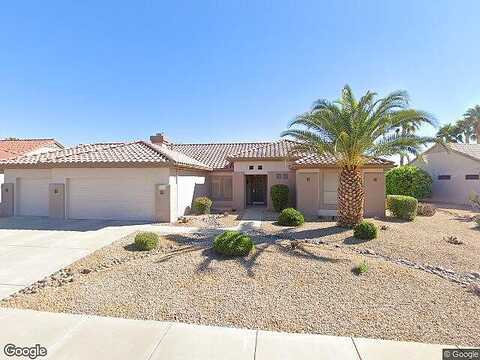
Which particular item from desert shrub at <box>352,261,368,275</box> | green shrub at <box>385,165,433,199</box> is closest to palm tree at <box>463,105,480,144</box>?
green shrub at <box>385,165,433,199</box>

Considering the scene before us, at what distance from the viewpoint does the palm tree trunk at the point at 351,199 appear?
13.0m

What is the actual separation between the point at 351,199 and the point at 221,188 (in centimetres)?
1107

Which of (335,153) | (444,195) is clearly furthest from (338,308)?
(444,195)

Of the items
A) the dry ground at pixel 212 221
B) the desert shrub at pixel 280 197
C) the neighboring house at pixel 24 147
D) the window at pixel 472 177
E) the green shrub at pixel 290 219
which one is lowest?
the dry ground at pixel 212 221

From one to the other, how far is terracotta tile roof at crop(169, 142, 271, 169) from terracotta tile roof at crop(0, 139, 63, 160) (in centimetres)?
1186

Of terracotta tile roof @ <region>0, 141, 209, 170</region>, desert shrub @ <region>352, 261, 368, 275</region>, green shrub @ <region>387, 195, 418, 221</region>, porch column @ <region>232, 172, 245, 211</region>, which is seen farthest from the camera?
porch column @ <region>232, 172, 245, 211</region>

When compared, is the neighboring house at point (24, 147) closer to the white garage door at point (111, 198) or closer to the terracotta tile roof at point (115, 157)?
the terracotta tile roof at point (115, 157)

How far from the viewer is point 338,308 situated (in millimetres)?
5695

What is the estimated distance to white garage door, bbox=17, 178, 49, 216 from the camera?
56.3 ft

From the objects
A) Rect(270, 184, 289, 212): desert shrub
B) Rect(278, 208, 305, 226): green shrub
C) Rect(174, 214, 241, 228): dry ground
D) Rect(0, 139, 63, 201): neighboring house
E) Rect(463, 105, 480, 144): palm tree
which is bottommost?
Rect(174, 214, 241, 228): dry ground

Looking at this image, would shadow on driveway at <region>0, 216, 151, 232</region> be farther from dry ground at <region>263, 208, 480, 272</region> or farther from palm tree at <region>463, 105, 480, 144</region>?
palm tree at <region>463, 105, 480, 144</region>

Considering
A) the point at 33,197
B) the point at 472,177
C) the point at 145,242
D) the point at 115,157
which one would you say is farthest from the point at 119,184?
the point at 472,177

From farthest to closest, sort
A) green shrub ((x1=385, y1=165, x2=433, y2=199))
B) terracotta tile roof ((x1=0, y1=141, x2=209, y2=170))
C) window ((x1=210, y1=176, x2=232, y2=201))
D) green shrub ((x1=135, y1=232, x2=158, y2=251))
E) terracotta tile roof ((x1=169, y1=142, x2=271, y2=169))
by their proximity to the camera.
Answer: green shrub ((x1=385, y1=165, x2=433, y2=199))
terracotta tile roof ((x1=169, y1=142, x2=271, y2=169))
window ((x1=210, y1=176, x2=232, y2=201))
terracotta tile roof ((x1=0, y1=141, x2=209, y2=170))
green shrub ((x1=135, y1=232, x2=158, y2=251))

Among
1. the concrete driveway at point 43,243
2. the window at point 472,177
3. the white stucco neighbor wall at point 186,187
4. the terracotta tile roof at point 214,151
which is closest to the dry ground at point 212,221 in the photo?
the white stucco neighbor wall at point 186,187
